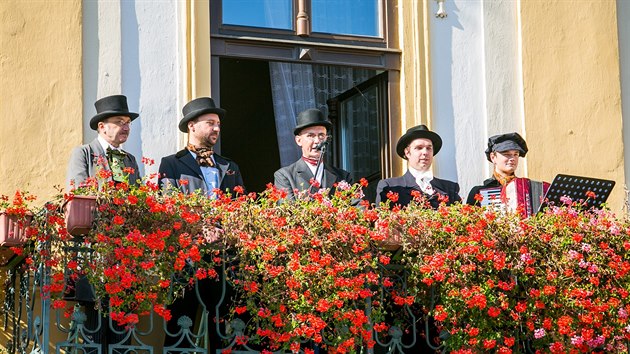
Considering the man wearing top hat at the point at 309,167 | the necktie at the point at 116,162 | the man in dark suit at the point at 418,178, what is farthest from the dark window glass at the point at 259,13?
the necktie at the point at 116,162

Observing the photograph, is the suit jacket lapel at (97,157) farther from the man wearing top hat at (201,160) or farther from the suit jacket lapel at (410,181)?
the suit jacket lapel at (410,181)

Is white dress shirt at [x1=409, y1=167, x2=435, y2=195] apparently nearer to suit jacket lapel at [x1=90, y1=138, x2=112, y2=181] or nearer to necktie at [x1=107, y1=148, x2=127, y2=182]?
necktie at [x1=107, y1=148, x2=127, y2=182]

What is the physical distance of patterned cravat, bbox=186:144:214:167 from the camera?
37.3ft

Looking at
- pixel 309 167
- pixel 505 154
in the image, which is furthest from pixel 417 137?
pixel 309 167

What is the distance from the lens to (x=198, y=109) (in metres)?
11.4

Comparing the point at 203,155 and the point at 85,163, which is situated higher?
the point at 203,155

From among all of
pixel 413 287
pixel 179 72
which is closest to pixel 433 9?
pixel 179 72

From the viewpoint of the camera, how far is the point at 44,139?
11484 millimetres

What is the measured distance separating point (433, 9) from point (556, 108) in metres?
1.29

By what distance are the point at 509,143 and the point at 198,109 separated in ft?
7.96

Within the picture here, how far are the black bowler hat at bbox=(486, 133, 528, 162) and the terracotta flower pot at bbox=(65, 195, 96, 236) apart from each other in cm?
356

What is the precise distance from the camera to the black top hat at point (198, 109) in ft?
37.4

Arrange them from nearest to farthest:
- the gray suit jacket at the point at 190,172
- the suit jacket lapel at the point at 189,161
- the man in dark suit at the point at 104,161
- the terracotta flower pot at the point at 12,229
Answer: the terracotta flower pot at the point at 12,229, the man in dark suit at the point at 104,161, the gray suit jacket at the point at 190,172, the suit jacket lapel at the point at 189,161

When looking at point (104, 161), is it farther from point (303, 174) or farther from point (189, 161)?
point (303, 174)
